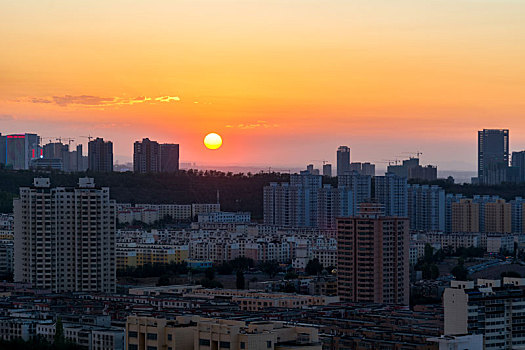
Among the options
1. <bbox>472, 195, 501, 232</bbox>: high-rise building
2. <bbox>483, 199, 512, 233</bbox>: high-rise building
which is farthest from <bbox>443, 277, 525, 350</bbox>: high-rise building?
<bbox>472, 195, 501, 232</bbox>: high-rise building

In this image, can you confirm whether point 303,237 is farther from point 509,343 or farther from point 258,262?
point 509,343

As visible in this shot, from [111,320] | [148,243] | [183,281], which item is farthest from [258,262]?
[111,320]

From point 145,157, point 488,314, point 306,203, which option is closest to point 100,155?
point 145,157

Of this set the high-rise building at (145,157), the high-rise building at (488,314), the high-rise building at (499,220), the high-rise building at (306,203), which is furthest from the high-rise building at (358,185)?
the high-rise building at (488,314)

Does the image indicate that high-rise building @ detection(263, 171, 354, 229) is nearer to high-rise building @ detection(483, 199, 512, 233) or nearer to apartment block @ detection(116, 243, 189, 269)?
high-rise building @ detection(483, 199, 512, 233)

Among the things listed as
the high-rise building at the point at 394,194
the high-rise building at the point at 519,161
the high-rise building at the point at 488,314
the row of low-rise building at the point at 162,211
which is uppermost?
the high-rise building at the point at 519,161

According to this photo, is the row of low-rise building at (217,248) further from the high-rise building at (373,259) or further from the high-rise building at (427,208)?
the high-rise building at (427,208)
